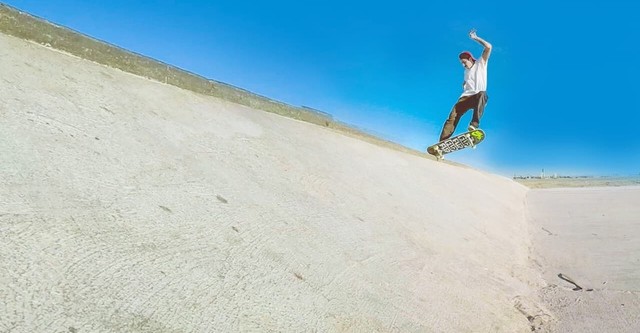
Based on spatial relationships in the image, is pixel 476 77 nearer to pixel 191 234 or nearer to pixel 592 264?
pixel 592 264

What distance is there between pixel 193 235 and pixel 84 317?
917 mm

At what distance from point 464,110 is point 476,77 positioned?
1.94ft

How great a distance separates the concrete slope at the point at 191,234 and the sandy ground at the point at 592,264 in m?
0.26

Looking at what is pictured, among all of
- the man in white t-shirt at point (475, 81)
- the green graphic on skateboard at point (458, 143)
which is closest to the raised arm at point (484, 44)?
the man in white t-shirt at point (475, 81)

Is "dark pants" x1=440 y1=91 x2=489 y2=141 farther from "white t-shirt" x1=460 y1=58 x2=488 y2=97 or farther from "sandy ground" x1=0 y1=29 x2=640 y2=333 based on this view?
"sandy ground" x1=0 y1=29 x2=640 y2=333

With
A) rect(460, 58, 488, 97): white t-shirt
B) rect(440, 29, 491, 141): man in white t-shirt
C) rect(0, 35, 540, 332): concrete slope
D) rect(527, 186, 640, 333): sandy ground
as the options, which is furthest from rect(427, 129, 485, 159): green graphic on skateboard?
rect(0, 35, 540, 332): concrete slope

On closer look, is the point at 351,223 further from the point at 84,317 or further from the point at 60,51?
the point at 60,51

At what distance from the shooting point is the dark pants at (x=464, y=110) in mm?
6014

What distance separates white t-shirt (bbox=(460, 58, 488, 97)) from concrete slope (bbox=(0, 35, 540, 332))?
72.4 inches

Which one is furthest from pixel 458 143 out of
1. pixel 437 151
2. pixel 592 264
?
pixel 592 264

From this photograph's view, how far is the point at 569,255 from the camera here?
4.89 m

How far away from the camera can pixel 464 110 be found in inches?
252

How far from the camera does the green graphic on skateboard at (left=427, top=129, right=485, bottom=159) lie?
6.64m

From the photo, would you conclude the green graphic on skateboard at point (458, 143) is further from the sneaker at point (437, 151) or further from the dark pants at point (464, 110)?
the dark pants at point (464, 110)
